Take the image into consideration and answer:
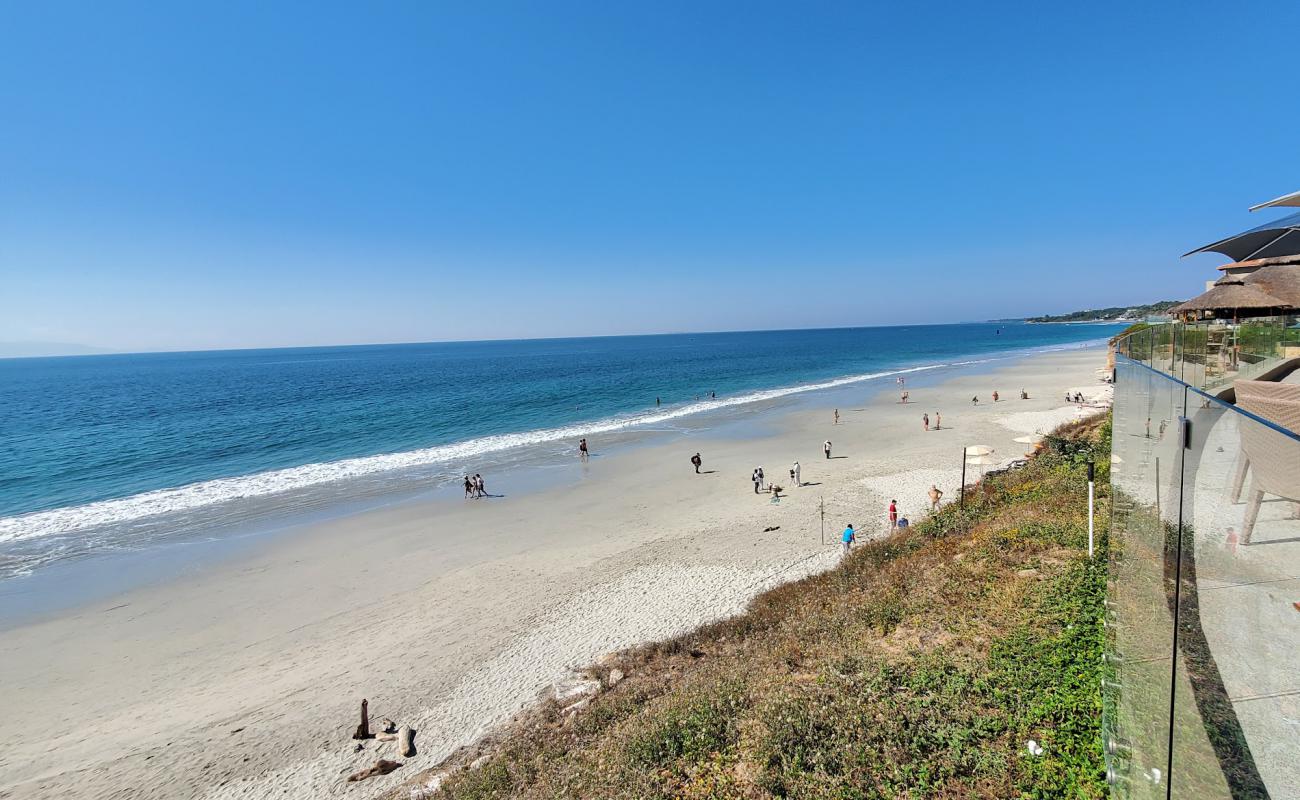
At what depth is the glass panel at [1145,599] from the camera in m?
2.86

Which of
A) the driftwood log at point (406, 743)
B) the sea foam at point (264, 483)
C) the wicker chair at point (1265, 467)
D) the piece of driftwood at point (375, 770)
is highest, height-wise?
the wicker chair at point (1265, 467)

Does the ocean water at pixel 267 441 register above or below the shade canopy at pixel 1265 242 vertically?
below

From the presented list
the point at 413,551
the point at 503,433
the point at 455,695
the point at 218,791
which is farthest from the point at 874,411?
the point at 218,791

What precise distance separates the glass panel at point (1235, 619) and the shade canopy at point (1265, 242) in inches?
348

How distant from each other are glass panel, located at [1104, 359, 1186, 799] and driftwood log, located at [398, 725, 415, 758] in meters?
10.0

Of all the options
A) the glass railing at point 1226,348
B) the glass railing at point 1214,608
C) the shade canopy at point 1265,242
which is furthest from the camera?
the shade canopy at point 1265,242

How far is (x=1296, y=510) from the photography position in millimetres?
1746

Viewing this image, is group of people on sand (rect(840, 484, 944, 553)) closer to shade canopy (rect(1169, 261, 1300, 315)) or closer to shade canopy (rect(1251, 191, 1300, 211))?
shade canopy (rect(1169, 261, 1300, 315))

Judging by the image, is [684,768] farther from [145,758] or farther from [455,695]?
[145,758]

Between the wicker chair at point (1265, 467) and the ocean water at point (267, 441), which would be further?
the ocean water at point (267, 441)

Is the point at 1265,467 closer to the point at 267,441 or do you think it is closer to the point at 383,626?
the point at 383,626

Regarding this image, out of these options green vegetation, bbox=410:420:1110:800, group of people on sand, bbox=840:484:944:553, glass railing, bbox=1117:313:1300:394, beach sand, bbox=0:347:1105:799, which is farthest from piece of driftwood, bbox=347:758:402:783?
glass railing, bbox=1117:313:1300:394

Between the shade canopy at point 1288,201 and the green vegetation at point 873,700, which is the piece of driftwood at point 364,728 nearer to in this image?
the green vegetation at point 873,700

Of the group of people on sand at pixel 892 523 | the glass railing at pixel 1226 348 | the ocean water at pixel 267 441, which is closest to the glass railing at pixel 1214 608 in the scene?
the glass railing at pixel 1226 348
